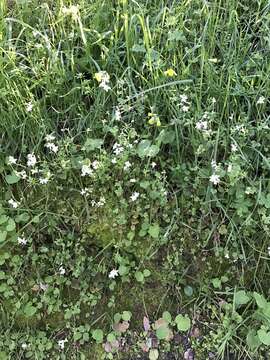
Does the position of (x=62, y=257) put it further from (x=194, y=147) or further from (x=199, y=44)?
(x=199, y=44)

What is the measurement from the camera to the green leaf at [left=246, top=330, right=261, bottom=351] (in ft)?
7.58

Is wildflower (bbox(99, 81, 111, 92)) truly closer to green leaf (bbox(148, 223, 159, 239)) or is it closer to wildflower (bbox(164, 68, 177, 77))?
wildflower (bbox(164, 68, 177, 77))

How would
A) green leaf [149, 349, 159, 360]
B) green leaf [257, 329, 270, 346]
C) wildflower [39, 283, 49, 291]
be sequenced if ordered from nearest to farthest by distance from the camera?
green leaf [257, 329, 270, 346], green leaf [149, 349, 159, 360], wildflower [39, 283, 49, 291]

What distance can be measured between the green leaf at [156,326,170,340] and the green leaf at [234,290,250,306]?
307mm

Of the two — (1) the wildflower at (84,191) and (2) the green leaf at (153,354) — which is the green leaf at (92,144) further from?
(2) the green leaf at (153,354)

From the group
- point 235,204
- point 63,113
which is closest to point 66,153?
point 63,113

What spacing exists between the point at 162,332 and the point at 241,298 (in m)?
0.35

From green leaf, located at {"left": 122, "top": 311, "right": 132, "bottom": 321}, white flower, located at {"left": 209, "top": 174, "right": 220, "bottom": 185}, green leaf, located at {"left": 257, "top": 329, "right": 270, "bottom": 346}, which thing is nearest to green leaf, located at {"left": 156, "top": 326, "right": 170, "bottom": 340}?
green leaf, located at {"left": 122, "top": 311, "right": 132, "bottom": 321}

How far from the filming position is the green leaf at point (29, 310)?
244 centimetres

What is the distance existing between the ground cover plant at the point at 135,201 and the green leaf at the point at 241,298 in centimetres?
2

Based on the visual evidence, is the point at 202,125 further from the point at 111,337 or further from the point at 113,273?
the point at 111,337

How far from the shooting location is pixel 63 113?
260cm

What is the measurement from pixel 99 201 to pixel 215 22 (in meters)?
1.00

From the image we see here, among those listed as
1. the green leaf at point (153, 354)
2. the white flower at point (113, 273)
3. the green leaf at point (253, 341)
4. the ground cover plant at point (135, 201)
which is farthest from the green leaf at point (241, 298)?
the white flower at point (113, 273)
